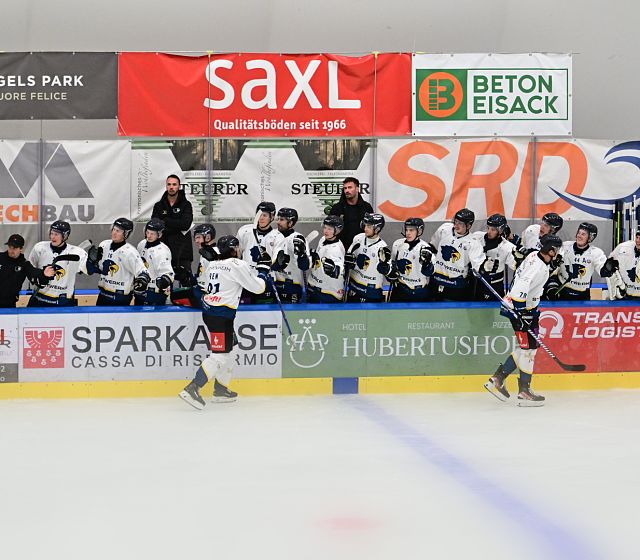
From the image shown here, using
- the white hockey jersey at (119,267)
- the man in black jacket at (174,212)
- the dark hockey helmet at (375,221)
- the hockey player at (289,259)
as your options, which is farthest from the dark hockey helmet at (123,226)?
the dark hockey helmet at (375,221)

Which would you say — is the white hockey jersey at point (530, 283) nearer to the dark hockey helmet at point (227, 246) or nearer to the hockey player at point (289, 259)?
the hockey player at point (289, 259)

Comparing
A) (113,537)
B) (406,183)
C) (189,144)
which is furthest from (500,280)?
(113,537)

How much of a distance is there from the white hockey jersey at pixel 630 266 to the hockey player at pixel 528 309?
1.27m

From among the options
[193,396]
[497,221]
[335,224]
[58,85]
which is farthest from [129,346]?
[497,221]

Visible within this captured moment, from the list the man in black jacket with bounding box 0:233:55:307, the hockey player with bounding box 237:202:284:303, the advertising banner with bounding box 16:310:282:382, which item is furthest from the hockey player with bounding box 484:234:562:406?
the man in black jacket with bounding box 0:233:55:307

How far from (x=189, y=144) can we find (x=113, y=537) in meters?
6.25

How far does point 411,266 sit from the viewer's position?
875cm

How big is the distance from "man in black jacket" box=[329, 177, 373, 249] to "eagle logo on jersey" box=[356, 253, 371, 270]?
0.70 metres

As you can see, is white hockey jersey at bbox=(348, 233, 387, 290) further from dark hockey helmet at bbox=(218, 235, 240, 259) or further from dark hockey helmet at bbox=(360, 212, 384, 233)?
dark hockey helmet at bbox=(218, 235, 240, 259)

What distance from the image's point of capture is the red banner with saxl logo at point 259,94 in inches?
392

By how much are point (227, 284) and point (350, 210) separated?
1996 millimetres

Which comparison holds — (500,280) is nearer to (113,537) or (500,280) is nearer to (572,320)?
(572,320)

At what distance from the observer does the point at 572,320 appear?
8773mm

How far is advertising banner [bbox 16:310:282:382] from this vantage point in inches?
319
